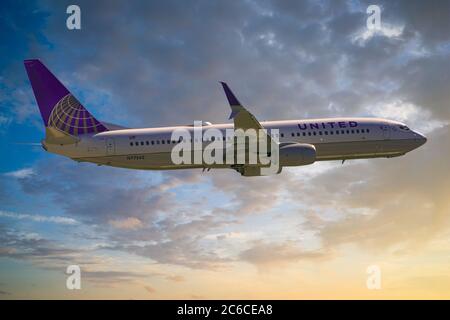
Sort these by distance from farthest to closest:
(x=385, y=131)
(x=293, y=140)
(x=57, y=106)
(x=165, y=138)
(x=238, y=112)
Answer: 1. (x=385, y=131)
2. (x=57, y=106)
3. (x=293, y=140)
4. (x=165, y=138)
5. (x=238, y=112)

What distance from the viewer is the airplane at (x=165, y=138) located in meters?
44.5

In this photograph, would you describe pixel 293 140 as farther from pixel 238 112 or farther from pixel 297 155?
pixel 238 112

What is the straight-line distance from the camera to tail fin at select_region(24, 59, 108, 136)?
47.1 m

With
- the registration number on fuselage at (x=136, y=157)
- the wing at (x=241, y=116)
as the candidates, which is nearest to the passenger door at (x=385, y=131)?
the wing at (x=241, y=116)

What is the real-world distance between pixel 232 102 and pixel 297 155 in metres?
8.81

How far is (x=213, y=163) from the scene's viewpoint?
45.9 metres

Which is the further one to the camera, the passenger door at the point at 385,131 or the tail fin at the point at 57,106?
the passenger door at the point at 385,131

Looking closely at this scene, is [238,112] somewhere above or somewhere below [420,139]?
below

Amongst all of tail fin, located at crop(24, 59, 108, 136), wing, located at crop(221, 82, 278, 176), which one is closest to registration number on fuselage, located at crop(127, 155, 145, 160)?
tail fin, located at crop(24, 59, 108, 136)

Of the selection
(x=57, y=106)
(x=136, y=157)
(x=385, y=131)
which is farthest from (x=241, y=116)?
(x=57, y=106)

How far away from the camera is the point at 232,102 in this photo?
3931 centimetres

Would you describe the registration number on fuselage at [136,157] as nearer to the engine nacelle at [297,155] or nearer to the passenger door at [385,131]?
the engine nacelle at [297,155]
